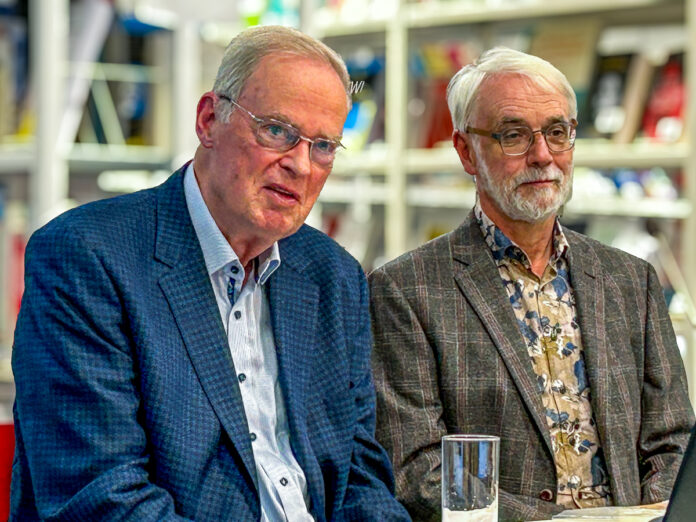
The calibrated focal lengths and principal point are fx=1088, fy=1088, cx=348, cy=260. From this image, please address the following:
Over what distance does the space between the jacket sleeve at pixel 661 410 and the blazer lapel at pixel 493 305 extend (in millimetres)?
227

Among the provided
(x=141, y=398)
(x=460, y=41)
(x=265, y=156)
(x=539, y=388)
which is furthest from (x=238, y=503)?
(x=460, y=41)

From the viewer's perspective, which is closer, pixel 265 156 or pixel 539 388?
pixel 265 156

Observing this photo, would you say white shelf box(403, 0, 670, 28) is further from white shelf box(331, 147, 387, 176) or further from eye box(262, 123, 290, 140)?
eye box(262, 123, 290, 140)

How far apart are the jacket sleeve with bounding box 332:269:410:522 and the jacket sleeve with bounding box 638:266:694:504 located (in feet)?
1.72

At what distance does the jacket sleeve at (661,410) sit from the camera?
1985mm

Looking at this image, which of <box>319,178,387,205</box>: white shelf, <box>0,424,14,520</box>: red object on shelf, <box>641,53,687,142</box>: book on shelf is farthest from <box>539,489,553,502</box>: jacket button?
<box>319,178,387,205</box>: white shelf

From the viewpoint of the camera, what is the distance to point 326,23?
4.51 meters

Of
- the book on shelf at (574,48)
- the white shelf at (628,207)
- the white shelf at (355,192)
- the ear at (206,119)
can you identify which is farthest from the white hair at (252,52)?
the white shelf at (355,192)

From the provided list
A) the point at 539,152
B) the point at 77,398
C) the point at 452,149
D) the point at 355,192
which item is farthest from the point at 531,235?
the point at 355,192

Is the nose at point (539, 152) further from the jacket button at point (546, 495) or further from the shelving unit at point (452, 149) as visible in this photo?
the shelving unit at point (452, 149)

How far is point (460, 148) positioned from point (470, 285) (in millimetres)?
299

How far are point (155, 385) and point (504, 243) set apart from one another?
81cm

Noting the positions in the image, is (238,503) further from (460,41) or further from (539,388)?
(460,41)

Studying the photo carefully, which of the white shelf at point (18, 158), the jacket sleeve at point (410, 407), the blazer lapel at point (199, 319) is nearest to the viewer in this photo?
the blazer lapel at point (199, 319)
